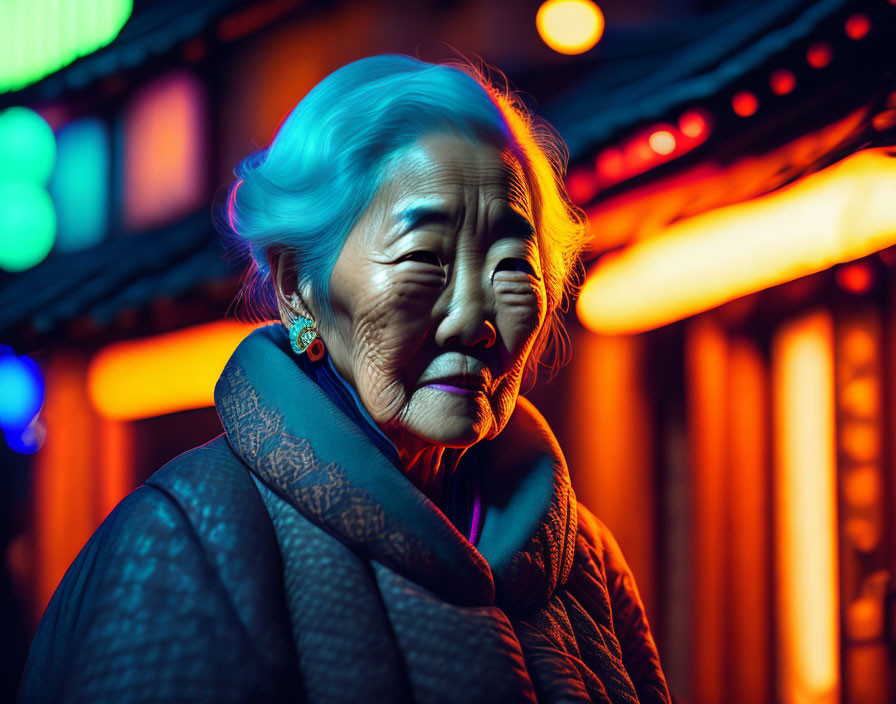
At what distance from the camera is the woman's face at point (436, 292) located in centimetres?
111

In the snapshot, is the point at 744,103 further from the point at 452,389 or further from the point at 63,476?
the point at 63,476

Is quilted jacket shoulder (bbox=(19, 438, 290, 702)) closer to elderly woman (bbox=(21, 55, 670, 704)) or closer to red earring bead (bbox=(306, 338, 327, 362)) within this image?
elderly woman (bbox=(21, 55, 670, 704))

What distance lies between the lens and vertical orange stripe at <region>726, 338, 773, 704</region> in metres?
2.73

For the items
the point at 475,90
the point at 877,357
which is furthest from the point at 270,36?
the point at 475,90

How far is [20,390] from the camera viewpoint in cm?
373

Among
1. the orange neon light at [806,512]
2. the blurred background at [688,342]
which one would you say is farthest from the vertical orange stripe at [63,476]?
the orange neon light at [806,512]

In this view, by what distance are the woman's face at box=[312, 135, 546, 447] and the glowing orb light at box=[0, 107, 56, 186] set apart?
3791mm

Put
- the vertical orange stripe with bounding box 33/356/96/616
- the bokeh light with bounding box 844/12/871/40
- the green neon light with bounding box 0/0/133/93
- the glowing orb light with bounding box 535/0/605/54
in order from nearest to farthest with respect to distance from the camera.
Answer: the bokeh light with bounding box 844/12/871/40
the glowing orb light with bounding box 535/0/605/54
the vertical orange stripe with bounding box 33/356/96/616
the green neon light with bounding box 0/0/133/93

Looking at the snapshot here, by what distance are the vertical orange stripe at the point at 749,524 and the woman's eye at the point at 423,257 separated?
1870mm

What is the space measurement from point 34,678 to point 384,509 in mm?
451

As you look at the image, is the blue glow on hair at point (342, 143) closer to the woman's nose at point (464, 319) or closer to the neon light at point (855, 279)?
the woman's nose at point (464, 319)

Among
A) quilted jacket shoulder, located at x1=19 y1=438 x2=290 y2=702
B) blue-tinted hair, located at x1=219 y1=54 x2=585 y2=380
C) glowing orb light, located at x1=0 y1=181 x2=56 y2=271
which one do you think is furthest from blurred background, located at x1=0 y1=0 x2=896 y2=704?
quilted jacket shoulder, located at x1=19 y1=438 x2=290 y2=702

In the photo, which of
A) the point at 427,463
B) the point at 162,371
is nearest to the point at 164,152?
the point at 162,371

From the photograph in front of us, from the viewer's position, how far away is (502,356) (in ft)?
3.82
